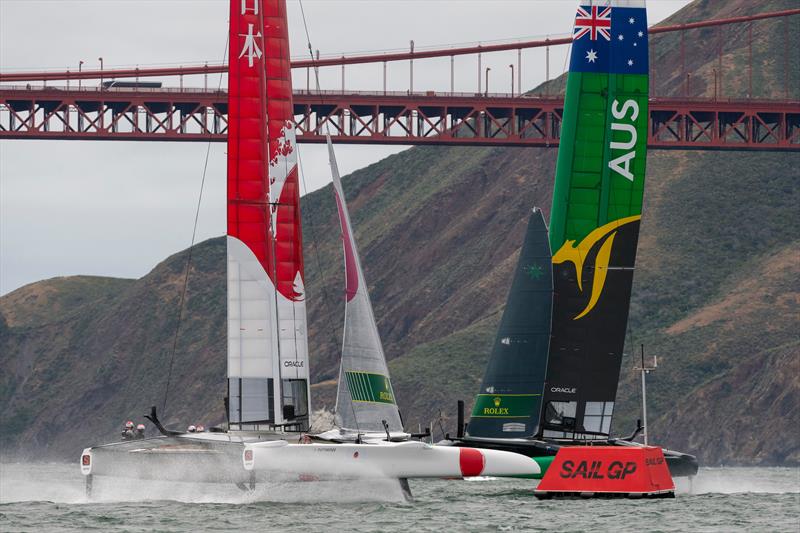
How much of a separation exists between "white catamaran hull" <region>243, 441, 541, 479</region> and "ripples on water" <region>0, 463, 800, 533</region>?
51 centimetres

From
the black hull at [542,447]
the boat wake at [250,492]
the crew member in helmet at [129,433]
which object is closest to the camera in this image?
the boat wake at [250,492]

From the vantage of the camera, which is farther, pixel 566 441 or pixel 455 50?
pixel 455 50

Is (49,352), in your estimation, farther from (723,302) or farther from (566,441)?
(566,441)

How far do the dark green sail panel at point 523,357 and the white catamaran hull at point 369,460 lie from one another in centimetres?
792

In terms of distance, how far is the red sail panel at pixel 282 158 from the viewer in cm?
3058

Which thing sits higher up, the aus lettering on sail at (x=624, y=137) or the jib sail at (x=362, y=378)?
the aus lettering on sail at (x=624, y=137)

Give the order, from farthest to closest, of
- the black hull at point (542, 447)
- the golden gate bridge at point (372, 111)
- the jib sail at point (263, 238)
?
the golden gate bridge at point (372, 111) < the black hull at point (542, 447) < the jib sail at point (263, 238)

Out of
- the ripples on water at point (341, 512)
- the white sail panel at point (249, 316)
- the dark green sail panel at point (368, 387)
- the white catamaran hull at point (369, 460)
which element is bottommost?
the ripples on water at point (341, 512)

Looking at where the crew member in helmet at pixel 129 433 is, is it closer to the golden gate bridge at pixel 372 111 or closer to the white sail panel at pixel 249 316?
the white sail panel at pixel 249 316

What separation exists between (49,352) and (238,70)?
108 m

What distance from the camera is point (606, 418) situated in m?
35.9

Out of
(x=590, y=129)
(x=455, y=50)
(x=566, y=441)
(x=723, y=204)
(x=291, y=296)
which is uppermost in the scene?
(x=455, y=50)

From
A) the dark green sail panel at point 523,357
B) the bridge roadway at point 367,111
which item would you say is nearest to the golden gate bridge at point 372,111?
the bridge roadway at point 367,111

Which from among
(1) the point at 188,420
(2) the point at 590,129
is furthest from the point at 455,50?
(2) the point at 590,129
